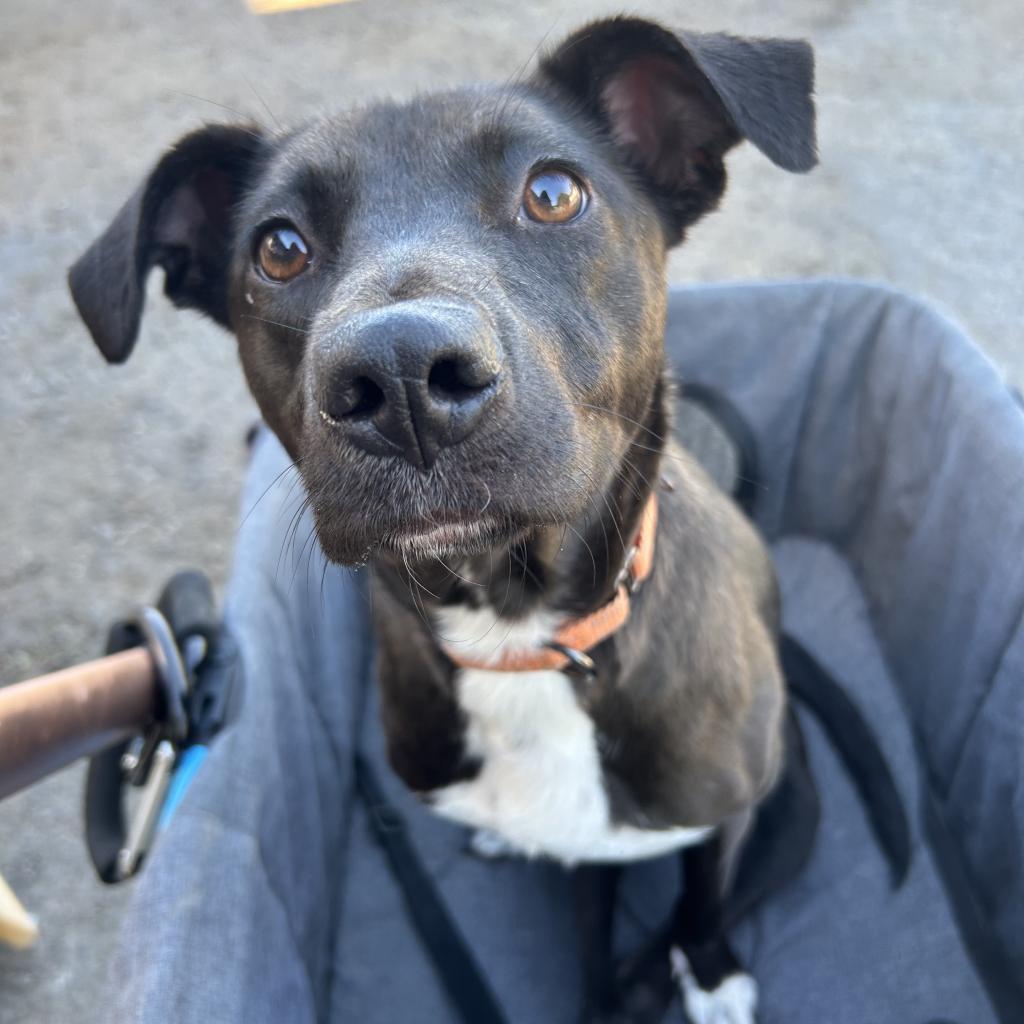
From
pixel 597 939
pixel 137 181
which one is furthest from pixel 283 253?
pixel 137 181

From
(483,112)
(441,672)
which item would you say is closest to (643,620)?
(441,672)

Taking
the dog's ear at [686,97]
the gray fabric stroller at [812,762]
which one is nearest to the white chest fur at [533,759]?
the gray fabric stroller at [812,762]

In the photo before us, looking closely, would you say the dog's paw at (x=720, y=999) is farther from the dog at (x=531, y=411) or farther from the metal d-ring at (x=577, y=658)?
the metal d-ring at (x=577, y=658)

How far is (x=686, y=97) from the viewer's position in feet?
4.55

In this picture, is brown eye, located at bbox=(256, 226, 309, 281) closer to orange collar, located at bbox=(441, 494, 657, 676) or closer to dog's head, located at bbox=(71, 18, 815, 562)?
dog's head, located at bbox=(71, 18, 815, 562)

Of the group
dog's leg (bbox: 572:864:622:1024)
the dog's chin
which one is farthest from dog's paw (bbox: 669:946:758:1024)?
the dog's chin

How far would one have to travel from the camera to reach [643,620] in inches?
56.2

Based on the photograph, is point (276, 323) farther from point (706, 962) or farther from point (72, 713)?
point (706, 962)

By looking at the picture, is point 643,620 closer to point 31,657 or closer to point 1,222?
point 31,657

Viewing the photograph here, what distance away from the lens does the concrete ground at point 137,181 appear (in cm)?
275

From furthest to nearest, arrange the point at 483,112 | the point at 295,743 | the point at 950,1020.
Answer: the point at 295,743, the point at 950,1020, the point at 483,112

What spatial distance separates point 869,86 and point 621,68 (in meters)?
3.44

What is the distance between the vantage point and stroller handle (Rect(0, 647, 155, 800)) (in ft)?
4.02

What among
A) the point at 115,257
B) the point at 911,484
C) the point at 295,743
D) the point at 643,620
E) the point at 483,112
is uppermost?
Result: the point at 483,112
